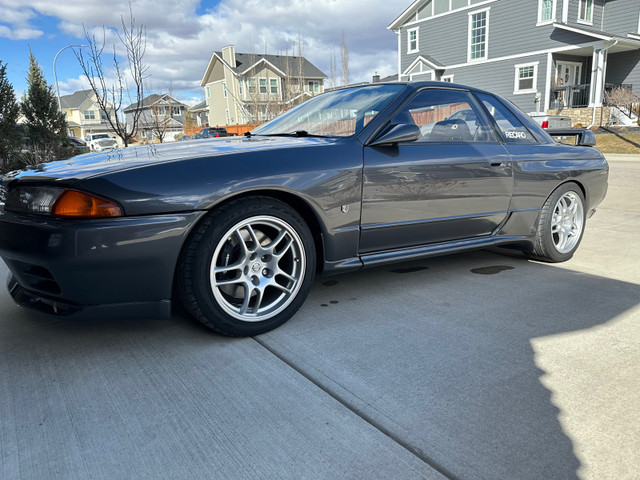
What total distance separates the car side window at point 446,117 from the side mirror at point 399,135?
0.18m

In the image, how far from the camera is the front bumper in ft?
7.19

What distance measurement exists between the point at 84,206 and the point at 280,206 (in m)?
0.97

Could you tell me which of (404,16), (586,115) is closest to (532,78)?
(586,115)

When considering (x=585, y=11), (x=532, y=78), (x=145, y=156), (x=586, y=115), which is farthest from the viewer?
(x=532, y=78)

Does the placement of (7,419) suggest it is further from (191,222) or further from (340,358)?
(340,358)

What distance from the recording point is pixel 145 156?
2613 millimetres

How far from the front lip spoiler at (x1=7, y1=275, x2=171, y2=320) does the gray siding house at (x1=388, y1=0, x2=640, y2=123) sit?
72.2ft

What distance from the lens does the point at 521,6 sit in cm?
2162

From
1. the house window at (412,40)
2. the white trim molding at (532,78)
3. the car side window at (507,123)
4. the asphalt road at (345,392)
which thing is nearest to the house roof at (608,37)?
the white trim molding at (532,78)

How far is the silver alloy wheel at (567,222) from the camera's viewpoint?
4176 millimetres

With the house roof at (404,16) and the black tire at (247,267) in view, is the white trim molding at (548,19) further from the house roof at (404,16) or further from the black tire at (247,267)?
the black tire at (247,267)

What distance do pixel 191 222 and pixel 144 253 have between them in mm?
262

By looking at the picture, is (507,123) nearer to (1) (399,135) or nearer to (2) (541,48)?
(1) (399,135)

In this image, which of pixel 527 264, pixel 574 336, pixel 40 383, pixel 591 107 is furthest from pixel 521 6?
pixel 40 383
